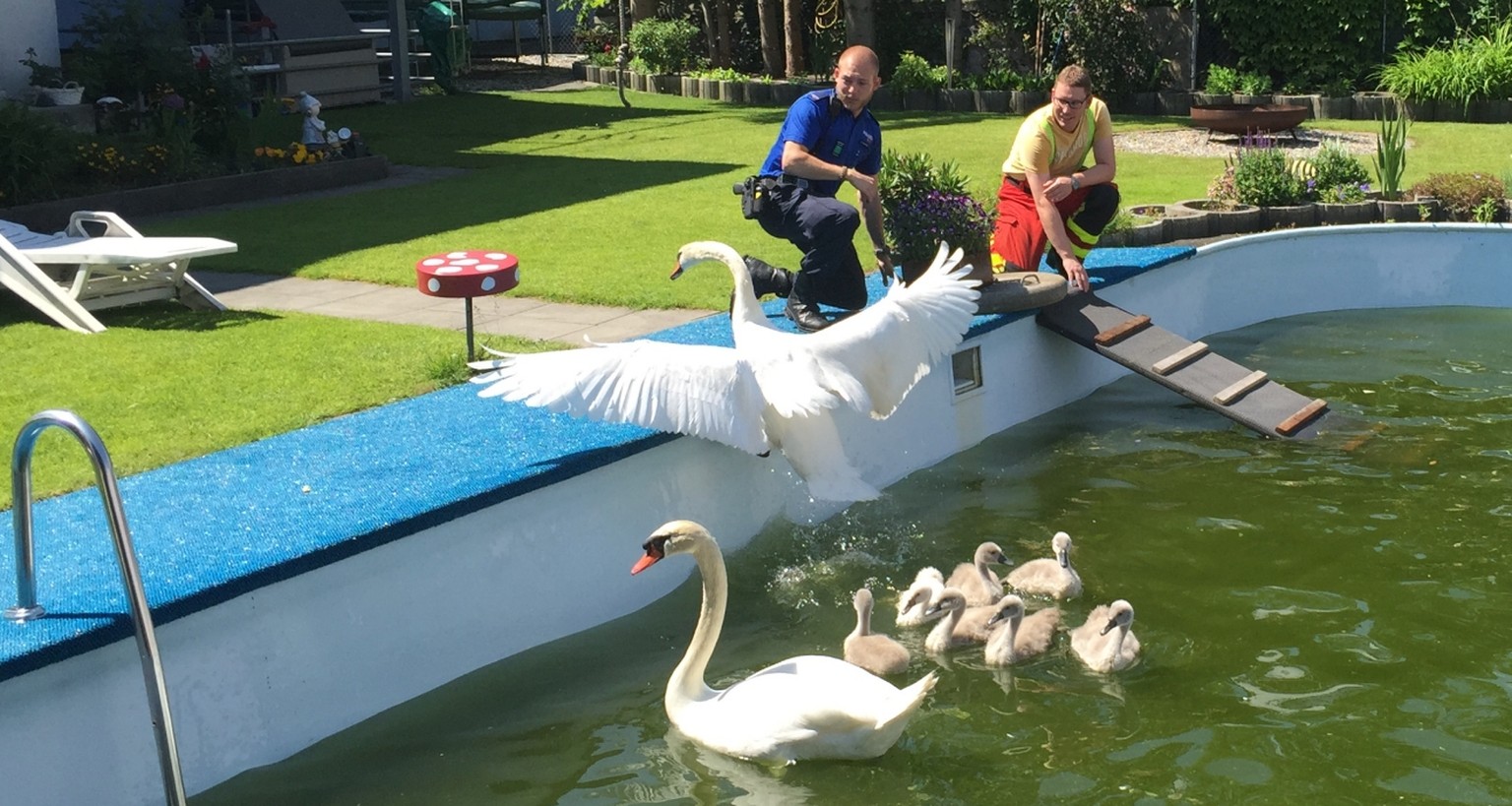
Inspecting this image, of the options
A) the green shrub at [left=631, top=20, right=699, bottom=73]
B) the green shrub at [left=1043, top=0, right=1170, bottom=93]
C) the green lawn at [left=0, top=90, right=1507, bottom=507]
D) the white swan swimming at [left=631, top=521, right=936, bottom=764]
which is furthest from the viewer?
the green shrub at [left=631, top=20, right=699, bottom=73]

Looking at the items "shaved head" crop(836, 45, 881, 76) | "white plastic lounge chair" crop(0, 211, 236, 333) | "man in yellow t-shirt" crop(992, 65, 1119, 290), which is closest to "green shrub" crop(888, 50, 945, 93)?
"man in yellow t-shirt" crop(992, 65, 1119, 290)

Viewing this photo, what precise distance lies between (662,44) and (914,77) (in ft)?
18.2

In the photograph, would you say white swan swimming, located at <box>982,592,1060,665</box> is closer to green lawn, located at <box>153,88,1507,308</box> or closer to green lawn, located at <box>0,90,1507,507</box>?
green lawn, located at <box>0,90,1507,507</box>

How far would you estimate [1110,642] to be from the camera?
6.43m

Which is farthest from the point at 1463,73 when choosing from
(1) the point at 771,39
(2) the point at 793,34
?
(1) the point at 771,39

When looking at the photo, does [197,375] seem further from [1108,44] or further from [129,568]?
[1108,44]

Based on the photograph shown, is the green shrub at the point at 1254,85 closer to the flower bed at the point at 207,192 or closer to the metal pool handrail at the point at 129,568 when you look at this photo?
the flower bed at the point at 207,192

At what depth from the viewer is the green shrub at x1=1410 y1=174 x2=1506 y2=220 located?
13023 mm

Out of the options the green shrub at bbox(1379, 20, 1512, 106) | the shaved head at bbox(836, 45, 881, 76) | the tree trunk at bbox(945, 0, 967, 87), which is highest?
the tree trunk at bbox(945, 0, 967, 87)

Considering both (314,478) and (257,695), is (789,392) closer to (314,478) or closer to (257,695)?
(314,478)

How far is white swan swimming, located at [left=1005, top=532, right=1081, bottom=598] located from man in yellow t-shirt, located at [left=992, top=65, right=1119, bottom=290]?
3103mm

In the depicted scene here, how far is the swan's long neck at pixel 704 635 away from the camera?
5910mm

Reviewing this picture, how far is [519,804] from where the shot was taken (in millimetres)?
5527

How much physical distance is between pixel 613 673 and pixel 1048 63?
19.3 m
